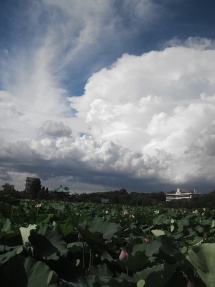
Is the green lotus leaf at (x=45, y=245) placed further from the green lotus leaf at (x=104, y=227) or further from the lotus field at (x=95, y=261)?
the green lotus leaf at (x=104, y=227)

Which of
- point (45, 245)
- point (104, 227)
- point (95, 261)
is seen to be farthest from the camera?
point (104, 227)

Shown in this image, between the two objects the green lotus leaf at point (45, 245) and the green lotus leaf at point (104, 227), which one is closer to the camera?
the green lotus leaf at point (45, 245)

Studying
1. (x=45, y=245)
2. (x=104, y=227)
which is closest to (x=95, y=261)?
(x=104, y=227)

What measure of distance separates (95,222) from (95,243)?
52 cm

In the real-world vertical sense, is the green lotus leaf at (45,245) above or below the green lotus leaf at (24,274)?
above

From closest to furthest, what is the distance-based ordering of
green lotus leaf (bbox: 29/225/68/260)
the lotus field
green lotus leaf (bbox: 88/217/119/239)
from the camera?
the lotus field < green lotus leaf (bbox: 29/225/68/260) < green lotus leaf (bbox: 88/217/119/239)

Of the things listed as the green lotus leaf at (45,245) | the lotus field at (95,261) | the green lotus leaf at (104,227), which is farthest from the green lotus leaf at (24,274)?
the green lotus leaf at (104,227)

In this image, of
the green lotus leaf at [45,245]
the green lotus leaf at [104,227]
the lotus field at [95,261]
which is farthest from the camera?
the green lotus leaf at [104,227]

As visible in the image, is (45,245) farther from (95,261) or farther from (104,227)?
(104,227)

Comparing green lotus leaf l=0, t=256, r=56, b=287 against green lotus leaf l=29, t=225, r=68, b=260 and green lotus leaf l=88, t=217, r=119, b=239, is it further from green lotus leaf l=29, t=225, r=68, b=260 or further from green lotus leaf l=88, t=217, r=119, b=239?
green lotus leaf l=88, t=217, r=119, b=239

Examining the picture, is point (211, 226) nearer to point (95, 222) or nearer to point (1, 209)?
point (1, 209)

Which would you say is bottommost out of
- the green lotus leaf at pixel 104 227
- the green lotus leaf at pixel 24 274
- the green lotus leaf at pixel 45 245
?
the green lotus leaf at pixel 24 274

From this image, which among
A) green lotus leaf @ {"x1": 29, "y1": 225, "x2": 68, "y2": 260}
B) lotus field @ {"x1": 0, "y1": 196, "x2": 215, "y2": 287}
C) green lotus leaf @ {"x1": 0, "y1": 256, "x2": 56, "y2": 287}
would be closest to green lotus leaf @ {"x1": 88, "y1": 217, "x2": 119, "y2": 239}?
lotus field @ {"x1": 0, "y1": 196, "x2": 215, "y2": 287}

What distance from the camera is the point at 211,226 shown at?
652cm
